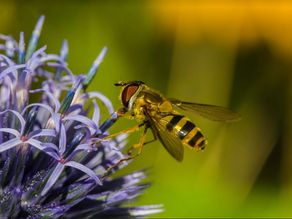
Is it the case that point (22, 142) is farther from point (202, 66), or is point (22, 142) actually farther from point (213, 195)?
point (202, 66)

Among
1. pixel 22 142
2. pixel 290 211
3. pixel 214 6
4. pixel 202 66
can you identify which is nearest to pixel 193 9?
pixel 214 6

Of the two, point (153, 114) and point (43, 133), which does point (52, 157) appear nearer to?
point (43, 133)

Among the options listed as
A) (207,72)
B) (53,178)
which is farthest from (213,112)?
(207,72)

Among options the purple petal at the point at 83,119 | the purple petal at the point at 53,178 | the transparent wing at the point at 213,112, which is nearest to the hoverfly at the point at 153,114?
the transparent wing at the point at 213,112

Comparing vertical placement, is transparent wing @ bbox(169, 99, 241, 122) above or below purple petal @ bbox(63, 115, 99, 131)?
above

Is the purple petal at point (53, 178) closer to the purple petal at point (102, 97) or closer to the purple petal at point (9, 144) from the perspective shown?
the purple petal at point (9, 144)

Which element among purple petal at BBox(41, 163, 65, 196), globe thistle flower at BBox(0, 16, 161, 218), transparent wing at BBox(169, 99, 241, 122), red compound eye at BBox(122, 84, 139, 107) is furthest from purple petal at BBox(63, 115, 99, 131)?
transparent wing at BBox(169, 99, 241, 122)

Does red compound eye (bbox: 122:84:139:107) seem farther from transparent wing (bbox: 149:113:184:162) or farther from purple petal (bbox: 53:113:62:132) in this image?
purple petal (bbox: 53:113:62:132)
